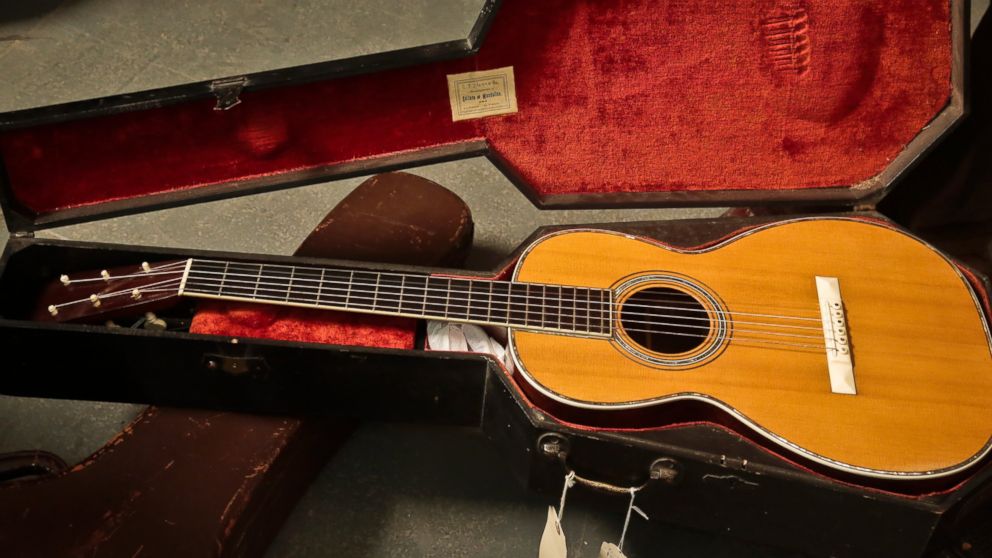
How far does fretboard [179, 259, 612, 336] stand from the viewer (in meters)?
1.33

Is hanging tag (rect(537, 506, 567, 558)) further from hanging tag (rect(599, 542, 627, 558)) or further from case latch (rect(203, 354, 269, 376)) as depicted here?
case latch (rect(203, 354, 269, 376))

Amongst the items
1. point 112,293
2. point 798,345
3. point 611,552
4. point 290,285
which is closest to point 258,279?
point 290,285

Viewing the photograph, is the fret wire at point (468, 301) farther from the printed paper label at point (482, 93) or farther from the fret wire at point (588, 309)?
the printed paper label at point (482, 93)

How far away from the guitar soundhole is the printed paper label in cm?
47

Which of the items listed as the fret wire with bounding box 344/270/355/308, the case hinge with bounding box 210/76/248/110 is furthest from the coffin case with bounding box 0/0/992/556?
the fret wire with bounding box 344/270/355/308

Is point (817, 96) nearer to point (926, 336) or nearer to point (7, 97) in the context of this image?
point (926, 336)

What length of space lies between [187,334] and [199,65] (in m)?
1.45

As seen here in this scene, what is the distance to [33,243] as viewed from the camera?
1357 mm

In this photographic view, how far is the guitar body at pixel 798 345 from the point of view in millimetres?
1205

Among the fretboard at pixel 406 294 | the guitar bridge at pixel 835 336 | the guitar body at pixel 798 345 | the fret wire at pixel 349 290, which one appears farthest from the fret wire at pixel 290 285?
the guitar bridge at pixel 835 336

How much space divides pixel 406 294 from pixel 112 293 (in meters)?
0.56

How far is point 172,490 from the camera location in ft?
4.33

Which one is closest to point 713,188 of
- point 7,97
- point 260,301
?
point 260,301

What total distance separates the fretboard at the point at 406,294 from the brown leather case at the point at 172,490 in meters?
0.28
